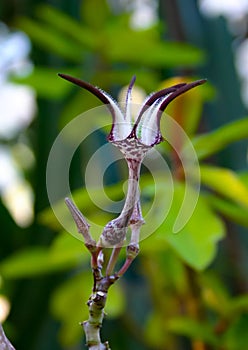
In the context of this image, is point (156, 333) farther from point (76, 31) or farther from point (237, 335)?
point (76, 31)

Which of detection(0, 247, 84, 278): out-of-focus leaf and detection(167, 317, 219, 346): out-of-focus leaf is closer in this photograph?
detection(167, 317, 219, 346): out-of-focus leaf

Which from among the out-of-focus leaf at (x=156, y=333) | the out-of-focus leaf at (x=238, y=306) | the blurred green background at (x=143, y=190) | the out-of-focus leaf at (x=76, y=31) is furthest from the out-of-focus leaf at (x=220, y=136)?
the out-of-focus leaf at (x=76, y=31)

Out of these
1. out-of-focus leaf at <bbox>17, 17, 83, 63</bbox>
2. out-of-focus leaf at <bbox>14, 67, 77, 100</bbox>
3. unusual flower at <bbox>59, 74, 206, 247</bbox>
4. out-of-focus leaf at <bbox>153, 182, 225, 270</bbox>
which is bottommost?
out-of-focus leaf at <bbox>153, 182, 225, 270</bbox>

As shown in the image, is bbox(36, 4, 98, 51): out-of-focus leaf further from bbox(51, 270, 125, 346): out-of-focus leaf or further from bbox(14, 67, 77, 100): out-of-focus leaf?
bbox(51, 270, 125, 346): out-of-focus leaf

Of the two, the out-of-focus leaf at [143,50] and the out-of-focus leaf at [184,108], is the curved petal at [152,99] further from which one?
the out-of-focus leaf at [143,50]

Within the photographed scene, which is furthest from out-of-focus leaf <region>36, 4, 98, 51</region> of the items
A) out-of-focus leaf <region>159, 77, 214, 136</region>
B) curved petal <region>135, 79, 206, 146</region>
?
curved petal <region>135, 79, 206, 146</region>

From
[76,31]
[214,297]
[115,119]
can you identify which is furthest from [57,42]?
[115,119]
